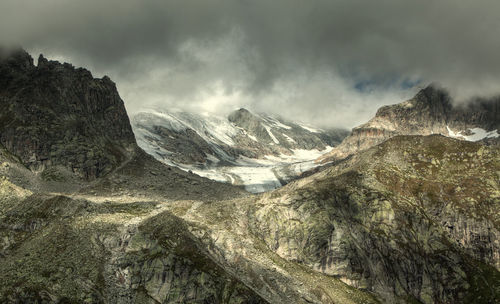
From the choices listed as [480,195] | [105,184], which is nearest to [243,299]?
[480,195]

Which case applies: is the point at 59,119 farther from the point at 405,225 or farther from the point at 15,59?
the point at 405,225

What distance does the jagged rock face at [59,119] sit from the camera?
12656 centimetres

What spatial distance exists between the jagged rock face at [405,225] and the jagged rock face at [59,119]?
Result: 3051 inches

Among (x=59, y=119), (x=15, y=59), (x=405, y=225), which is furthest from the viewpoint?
(x=15, y=59)

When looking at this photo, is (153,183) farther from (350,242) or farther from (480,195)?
(480,195)

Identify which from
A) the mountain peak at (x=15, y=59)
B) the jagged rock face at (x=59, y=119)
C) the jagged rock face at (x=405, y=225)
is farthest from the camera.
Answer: the mountain peak at (x=15, y=59)

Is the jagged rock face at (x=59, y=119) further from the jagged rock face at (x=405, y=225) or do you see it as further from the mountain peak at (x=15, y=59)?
the jagged rock face at (x=405, y=225)

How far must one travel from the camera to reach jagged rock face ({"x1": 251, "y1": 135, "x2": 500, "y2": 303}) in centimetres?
7400

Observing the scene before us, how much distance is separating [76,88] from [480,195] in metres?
159

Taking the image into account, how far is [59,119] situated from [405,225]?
128m

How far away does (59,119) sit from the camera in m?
141

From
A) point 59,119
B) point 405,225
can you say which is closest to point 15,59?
point 59,119

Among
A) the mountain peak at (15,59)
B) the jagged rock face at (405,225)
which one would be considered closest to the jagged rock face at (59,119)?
the mountain peak at (15,59)

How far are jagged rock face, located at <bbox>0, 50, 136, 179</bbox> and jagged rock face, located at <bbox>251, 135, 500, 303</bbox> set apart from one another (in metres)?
77.5
